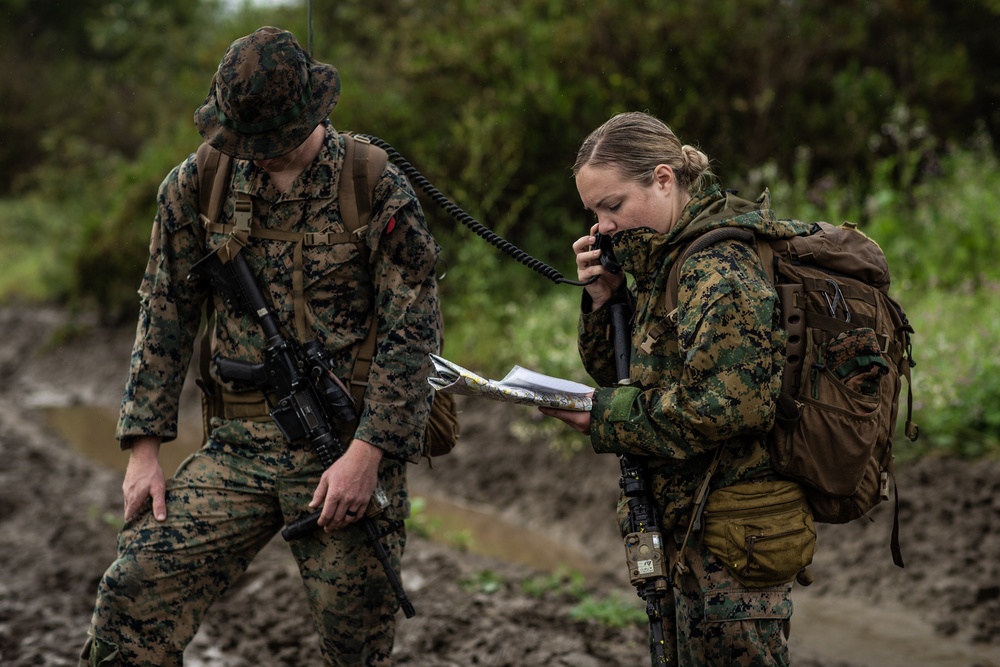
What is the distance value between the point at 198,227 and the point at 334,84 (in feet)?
1.96

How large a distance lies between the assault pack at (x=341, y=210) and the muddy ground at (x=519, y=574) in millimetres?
1845

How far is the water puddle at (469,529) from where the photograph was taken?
6.68m

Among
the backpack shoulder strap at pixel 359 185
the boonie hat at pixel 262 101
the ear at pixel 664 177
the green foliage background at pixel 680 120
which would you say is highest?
the green foliage background at pixel 680 120

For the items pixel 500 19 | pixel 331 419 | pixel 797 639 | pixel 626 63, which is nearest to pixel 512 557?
pixel 797 639

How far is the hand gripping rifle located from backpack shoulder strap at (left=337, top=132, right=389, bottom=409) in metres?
0.08

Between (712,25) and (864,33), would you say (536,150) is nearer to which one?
(712,25)

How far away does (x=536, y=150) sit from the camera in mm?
10219

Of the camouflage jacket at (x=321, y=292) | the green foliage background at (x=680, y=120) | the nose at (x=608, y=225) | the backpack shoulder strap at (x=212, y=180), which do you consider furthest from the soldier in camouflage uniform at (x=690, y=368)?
the green foliage background at (x=680, y=120)

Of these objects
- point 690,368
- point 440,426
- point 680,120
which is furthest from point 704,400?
point 680,120

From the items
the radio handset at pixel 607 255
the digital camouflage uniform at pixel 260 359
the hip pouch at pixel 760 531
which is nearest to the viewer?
the hip pouch at pixel 760 531

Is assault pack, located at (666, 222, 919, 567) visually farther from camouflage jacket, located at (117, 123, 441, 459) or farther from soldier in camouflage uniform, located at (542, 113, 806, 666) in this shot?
camouflage jacket, located at (117, 123, 441, 459)

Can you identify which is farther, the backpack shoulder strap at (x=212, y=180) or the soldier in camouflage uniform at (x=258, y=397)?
the backpack shoulder strap at (x=212, y=180)

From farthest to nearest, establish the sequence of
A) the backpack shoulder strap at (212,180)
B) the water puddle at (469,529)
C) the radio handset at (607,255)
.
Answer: the water puddle at (469,529) < the backpack shoulder strap at (212,180) < the radio handset at (607,255)

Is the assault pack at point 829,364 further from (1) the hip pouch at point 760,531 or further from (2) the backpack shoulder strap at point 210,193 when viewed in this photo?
(2) the backpack shoulder strap at point 210,193
